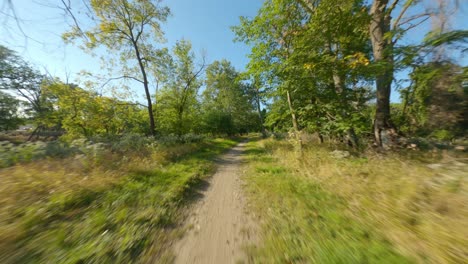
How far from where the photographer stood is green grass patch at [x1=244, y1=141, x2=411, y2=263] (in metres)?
2.64

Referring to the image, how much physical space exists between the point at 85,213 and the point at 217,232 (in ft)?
10.8

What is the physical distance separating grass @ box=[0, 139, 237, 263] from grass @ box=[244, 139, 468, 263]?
229cm

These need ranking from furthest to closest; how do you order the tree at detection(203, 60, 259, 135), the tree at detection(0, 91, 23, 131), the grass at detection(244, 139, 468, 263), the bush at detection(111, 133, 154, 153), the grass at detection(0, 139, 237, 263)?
the tree at detection(203, 60, 259, 135) → the tree at detection(0, 91, 23, 131) → the bush at detection(111, 133, 154, 153) → the grass at detection(0, 139, 237, 263) → the grass at detection(244, 139, 468, 263)

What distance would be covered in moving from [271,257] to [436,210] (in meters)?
3.46

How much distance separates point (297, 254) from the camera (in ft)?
9.05

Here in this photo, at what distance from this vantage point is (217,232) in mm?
3574

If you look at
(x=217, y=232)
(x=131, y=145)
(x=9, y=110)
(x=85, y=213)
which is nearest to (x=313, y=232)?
(x=217, y=232)

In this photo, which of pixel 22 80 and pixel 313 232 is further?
pixel 22 80

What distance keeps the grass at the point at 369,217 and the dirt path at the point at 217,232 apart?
36cm

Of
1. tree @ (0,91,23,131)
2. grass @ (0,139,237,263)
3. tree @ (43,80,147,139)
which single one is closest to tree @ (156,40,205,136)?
tree @ (43,80,147,139)

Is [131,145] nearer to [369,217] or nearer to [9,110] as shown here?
[369,217]

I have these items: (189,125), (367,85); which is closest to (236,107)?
(189,125)

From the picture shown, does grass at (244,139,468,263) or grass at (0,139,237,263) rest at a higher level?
grass at (0,139,237,263)

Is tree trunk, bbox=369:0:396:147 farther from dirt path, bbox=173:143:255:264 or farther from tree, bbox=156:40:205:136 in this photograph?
tree, bbox=156:40:205:136
